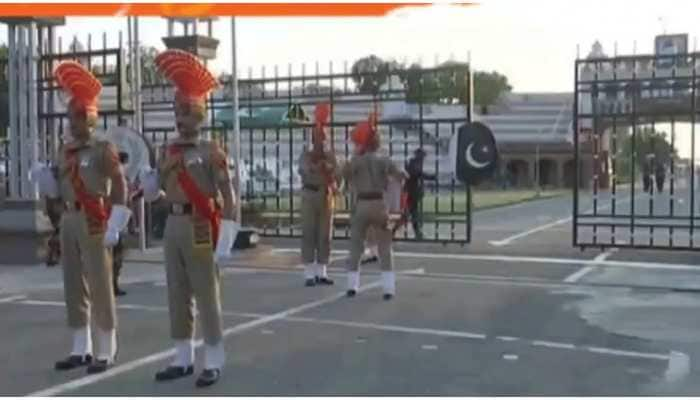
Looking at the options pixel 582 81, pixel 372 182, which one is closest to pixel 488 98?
pixel 582 81

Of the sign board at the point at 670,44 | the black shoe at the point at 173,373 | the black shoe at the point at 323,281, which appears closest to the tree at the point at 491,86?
the sign board at the point at 670,44

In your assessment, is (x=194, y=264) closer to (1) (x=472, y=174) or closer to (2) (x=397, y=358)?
(2) (x=397, y=358)

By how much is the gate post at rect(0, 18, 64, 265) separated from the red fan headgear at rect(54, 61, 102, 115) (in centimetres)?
665

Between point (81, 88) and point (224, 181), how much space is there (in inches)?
59.3

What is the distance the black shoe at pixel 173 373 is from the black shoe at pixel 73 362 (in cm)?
66

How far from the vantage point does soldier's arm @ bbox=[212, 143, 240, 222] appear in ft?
21.9

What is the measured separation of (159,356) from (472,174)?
8315 mm

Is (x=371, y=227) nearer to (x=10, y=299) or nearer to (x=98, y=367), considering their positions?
(x=10, y=299)

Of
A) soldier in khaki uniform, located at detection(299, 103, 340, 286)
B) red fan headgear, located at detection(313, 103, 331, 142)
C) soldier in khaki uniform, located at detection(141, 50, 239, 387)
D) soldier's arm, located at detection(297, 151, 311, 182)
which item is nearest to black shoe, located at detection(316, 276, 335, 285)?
soldier in khaki uniform, located at detection(299, 103, 340, 286)

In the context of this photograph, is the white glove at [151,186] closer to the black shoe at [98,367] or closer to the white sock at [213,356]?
the white sock at [213,356]

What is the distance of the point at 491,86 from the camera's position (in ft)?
271

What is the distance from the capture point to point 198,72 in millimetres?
6840

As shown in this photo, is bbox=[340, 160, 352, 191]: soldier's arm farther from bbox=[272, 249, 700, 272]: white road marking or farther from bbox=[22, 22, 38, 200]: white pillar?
bbox=[22, 22, 38, 200]: white pillar

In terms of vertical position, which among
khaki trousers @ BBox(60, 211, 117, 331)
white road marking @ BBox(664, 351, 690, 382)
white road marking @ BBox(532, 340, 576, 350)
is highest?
khaki trousers @ BBox(60, 211, 117, 331)
